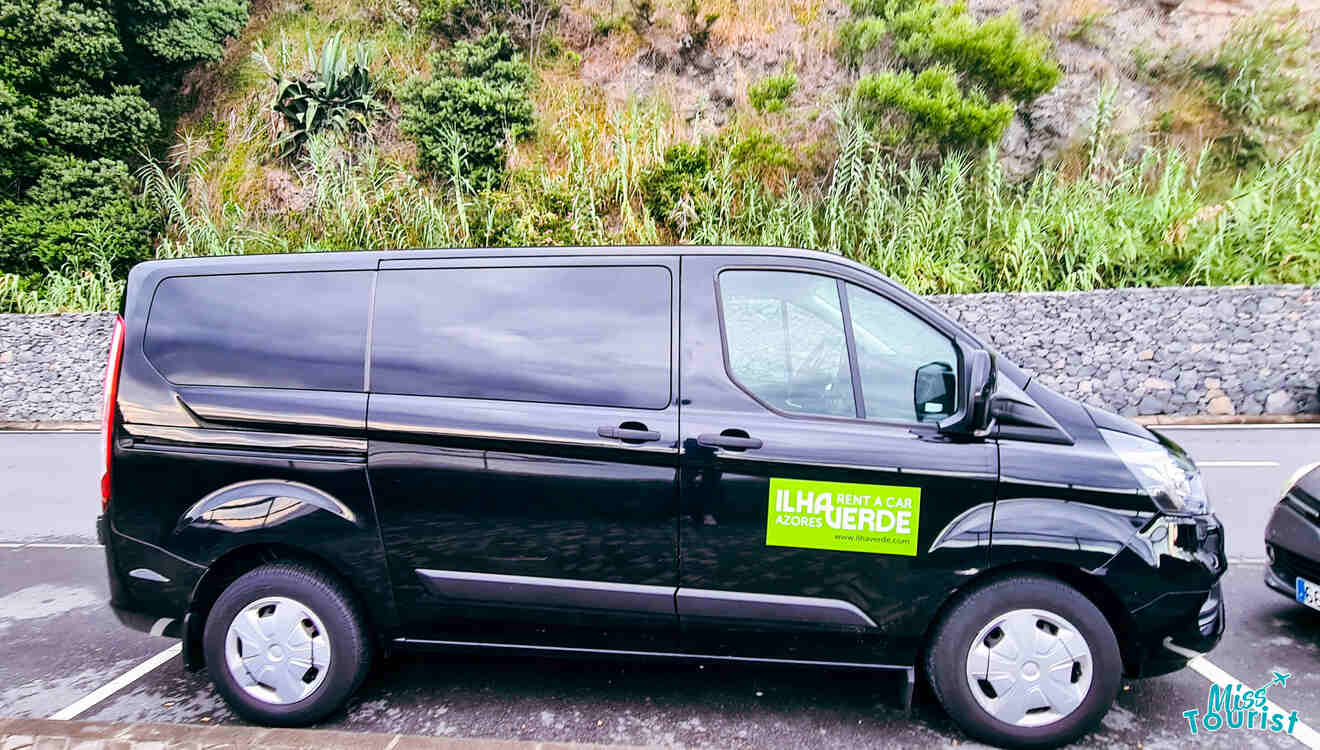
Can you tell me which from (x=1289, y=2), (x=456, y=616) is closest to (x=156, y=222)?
(x=456, y=616)

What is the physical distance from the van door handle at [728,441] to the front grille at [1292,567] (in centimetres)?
293

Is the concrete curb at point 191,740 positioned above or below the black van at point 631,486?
below

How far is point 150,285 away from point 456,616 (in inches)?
76.7

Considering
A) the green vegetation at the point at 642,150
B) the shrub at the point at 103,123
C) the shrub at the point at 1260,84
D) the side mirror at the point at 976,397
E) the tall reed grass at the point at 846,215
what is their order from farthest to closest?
the shrub at the point at 1260,84
the shrub at the point at 103,123
the green vegetation at the point at 642,150
the tall reed grass at the point at 846,215
the side mirror at the point at 976,397

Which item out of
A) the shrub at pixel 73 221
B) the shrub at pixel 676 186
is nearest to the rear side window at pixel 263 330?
the shrub at pixel 676 186

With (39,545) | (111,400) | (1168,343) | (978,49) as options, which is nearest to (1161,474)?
(111,400)

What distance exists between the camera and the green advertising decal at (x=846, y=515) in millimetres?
3008

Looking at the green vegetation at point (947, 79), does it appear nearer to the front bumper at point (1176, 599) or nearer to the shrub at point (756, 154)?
the shrub at point (756, 154)

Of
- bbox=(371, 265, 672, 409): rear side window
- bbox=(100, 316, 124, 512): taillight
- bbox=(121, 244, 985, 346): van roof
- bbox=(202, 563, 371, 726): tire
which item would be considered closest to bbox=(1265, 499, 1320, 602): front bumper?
bbox=(121, 244, 985, 346): van roof

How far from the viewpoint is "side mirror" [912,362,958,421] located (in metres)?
3.07

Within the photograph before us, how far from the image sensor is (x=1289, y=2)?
604 inches

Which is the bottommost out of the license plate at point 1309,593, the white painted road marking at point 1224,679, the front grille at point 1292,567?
the white painted road marking at point 1224,679

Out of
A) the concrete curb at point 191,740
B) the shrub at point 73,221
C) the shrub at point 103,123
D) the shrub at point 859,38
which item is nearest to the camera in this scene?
the concrete curb at point 191,740

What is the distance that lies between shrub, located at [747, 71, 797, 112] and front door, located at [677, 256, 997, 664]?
38.2ft
